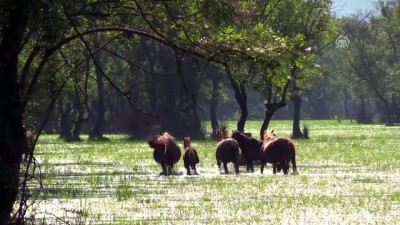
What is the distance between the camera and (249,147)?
33.8 meters

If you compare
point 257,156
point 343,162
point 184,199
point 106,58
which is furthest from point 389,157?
point 106,58

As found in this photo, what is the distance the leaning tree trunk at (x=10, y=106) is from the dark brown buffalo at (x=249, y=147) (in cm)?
1781

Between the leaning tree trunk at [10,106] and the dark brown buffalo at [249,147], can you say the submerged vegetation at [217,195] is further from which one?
the leaning tree trunk at [10,106]

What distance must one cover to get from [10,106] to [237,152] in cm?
1656

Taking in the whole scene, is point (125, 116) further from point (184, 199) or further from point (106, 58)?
point (184, 199)

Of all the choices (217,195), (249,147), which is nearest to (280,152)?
(249,147)

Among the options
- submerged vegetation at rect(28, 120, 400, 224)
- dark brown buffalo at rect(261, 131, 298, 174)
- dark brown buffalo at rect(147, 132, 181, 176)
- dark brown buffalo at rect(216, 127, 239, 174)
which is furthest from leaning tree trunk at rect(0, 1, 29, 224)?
dark brown buffalo at rect(216, 127, 239, 174)

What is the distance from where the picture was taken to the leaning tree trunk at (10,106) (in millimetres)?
15156

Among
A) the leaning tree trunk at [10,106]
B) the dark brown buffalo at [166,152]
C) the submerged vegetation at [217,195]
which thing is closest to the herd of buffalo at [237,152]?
the dark brown buffalo at [166,152]

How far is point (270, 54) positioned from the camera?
1533cm

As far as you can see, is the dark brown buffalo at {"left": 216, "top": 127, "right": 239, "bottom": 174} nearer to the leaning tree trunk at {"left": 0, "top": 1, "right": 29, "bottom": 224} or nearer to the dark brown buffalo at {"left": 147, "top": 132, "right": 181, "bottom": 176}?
the dark brown buffalo at {"left": 147, "top": 132, "right": 181, "bottom": 176}

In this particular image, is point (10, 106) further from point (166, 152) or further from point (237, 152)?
point (237, 152)

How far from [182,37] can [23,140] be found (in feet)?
8.29

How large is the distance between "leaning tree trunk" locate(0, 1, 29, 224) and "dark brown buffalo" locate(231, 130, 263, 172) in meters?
17.8
